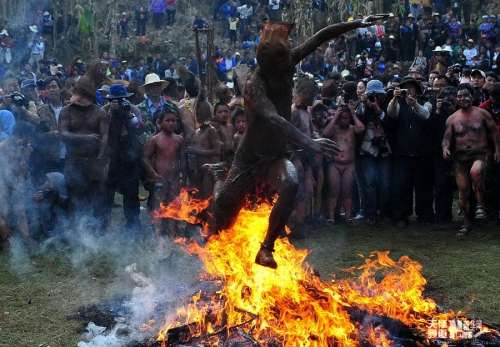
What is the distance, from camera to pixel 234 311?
6039mm

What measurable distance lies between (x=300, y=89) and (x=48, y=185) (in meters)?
3.82

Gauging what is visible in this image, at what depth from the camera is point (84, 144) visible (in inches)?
402

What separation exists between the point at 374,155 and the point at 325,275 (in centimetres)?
317

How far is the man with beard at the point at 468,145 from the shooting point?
10266 millimetres

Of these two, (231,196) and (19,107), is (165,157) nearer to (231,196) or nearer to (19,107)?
(19,107)

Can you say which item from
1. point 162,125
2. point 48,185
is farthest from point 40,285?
point 162,125

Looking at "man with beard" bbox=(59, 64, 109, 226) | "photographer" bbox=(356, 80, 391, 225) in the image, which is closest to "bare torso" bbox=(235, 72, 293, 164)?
"man with beard" bbox=(59, 64, 109, 226)

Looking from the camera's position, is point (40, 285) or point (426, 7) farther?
point (426, 7)

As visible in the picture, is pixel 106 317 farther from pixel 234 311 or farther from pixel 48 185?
pixel 48 185

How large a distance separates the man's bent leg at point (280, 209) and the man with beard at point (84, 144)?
185 inches

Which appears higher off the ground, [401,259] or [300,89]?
[300,89]

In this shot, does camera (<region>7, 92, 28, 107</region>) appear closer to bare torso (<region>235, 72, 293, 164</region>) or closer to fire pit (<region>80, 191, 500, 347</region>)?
fire pit (<region>80, 191, 500, 347</region>)

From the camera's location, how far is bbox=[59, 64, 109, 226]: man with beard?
402 inches

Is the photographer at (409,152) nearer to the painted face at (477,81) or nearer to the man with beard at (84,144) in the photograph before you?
the painted face at (477,81)
